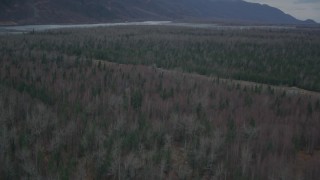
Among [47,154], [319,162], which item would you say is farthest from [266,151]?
[47,154]

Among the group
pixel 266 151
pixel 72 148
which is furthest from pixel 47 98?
pixel 266 151

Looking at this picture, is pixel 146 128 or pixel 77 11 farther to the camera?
pixel 77 11

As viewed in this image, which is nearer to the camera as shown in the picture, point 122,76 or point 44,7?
point 122,76

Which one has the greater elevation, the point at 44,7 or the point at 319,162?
the point at 44,7

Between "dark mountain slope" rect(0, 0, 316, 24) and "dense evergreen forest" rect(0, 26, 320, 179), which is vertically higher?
"dark mountain slope" rect(0, 0, 316, 24)

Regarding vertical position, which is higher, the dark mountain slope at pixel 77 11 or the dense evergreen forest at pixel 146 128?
the dark mountain slope at pixel 77 11

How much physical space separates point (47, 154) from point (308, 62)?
20.2m

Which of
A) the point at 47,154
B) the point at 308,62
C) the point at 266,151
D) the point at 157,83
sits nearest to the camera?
the point at 47,154

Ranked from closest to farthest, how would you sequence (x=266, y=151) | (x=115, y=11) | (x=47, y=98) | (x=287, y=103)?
(x=266, y=151)
(x=47, y=98)
(x=287, y=103)
(x=115, y=11)

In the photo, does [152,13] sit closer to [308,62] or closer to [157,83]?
[308,62]

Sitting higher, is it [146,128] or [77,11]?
[77,11]

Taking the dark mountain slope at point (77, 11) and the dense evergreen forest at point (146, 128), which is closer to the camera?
the dense evergreen forest at point (146, 128)

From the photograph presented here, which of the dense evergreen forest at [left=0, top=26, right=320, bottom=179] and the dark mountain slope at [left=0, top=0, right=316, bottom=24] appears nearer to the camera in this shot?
the dense evergreen forest at [left=0, top=26, right=320, bottom=179]

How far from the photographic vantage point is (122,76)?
1551 cm
